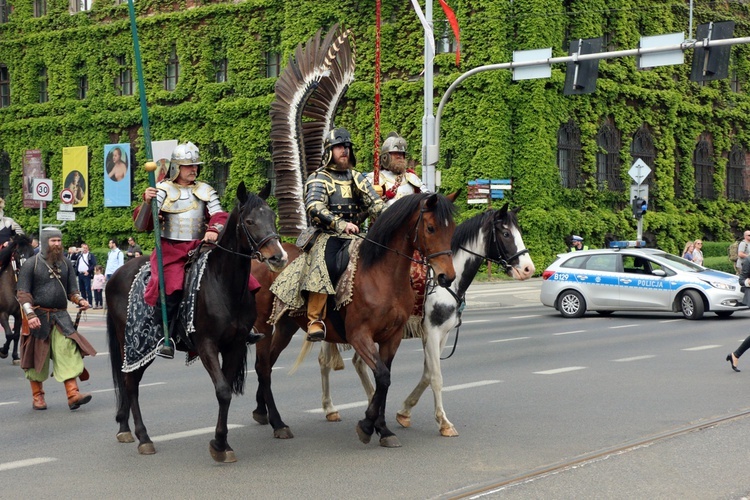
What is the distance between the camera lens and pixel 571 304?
24.3 m

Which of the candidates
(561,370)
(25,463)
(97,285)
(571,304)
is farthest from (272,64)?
(25,463)

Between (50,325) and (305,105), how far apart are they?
4421 millimetres

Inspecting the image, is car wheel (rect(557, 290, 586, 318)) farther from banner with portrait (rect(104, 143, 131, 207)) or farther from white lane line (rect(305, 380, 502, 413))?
banner with portrait (rect(104, 143, 131, 207))

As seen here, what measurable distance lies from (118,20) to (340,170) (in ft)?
137

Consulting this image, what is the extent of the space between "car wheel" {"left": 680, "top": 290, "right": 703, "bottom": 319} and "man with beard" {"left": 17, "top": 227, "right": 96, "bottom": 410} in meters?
14.8

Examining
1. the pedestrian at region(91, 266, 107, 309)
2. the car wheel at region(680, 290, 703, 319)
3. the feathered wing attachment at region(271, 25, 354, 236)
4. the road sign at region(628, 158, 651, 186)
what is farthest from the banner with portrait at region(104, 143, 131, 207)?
the feathered wing attachment at region(271, 25, 354, 236)

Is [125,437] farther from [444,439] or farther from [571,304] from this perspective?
[571,304]

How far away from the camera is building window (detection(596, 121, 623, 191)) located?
42.6 metres

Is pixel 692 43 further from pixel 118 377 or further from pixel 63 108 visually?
pixel 63 108

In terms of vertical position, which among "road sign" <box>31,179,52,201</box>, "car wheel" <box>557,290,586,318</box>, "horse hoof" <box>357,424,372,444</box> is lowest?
"car wheel" <box>557,290,586,318</box>

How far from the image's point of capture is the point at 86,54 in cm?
4909

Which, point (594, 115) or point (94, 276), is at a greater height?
point (594, 115)

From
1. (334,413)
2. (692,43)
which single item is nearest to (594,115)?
(692,43)

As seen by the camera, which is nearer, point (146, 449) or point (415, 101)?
point (146, 449)
